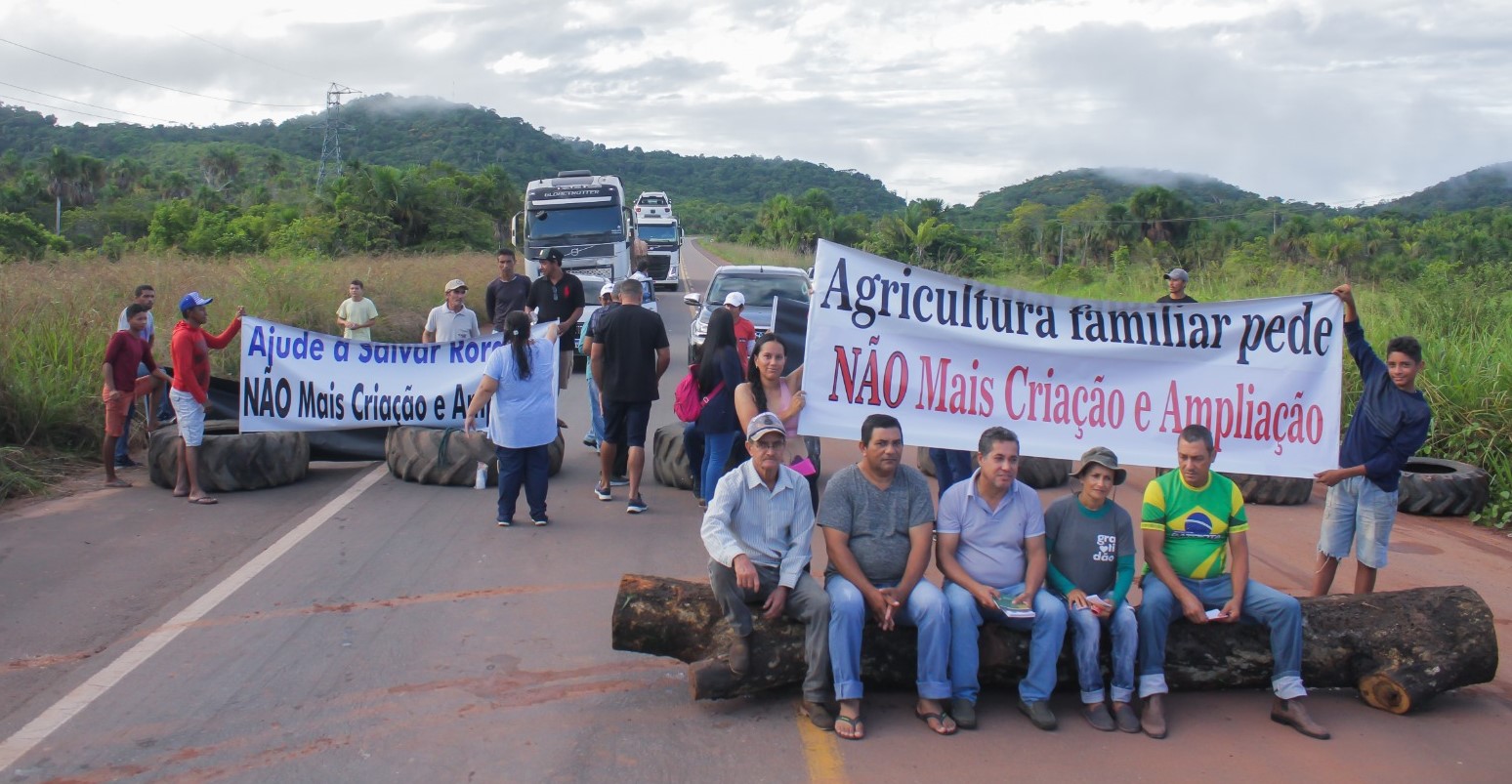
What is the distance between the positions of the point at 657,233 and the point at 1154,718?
143ft

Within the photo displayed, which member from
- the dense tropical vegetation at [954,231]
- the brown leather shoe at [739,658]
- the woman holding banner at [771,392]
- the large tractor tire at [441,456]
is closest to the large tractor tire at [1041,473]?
the dense tropical vegetation at [954,231]

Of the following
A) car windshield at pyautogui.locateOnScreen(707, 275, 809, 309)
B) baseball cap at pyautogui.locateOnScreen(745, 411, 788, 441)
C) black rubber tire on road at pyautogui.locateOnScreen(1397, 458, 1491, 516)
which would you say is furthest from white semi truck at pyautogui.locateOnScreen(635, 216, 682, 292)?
baseball cap at pyautogui.locateOnScreen(745, 411, 788, 441)

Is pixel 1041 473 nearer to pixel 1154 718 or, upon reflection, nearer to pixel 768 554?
pixel 1154 718

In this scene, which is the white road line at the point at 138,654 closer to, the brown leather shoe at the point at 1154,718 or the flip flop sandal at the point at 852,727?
the flip flop sandal at the point at 852,727

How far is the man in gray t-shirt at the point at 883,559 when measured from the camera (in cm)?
523

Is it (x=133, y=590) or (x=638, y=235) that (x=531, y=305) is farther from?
(x=638, y=235)

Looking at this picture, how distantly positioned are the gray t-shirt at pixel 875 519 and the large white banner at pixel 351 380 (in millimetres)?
6244

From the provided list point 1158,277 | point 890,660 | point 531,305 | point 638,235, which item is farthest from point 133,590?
point 638,235

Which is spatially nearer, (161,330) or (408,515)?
(408,515)

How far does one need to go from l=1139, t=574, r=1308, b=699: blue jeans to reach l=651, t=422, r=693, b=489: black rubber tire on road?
17.5 ft

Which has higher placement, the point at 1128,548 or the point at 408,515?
the point at 1128,548

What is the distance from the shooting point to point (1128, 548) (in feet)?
18.1

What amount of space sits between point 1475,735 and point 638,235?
43.9 m

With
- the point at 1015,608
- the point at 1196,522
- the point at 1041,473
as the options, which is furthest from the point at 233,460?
the point at 1196,522
